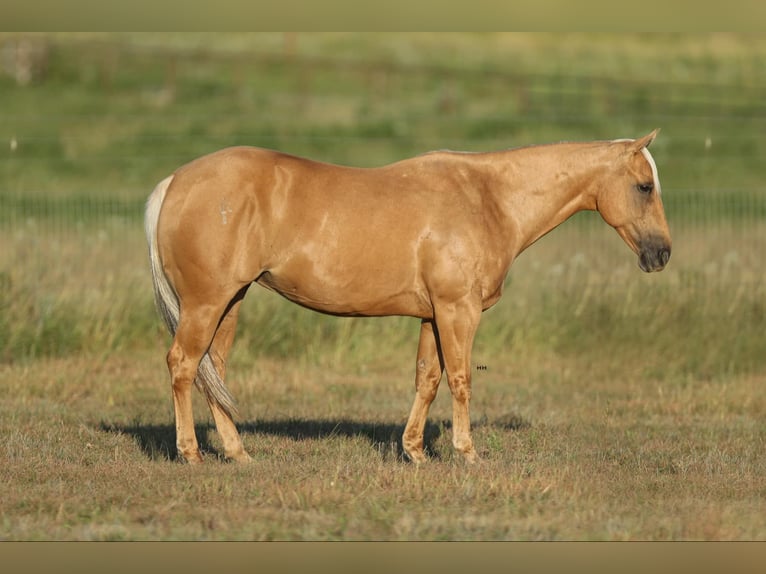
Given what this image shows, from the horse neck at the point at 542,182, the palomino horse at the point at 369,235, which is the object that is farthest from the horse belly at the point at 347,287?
the horse neck at the point at 542,182

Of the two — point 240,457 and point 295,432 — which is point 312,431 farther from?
point 240,457

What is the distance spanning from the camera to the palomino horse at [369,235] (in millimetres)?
8641

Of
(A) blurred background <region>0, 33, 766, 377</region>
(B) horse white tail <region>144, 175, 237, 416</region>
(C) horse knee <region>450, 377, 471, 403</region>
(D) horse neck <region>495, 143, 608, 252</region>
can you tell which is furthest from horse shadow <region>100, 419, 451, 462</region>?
(A) blurred background <region>0, 33, 766, 377</region>

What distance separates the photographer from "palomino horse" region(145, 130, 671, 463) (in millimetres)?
8641

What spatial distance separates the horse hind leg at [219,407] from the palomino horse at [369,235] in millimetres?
18

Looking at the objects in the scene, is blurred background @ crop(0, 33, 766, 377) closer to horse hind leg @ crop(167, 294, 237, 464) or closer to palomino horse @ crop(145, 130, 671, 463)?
palomino horse @ crop(145, 130, 671, 463)

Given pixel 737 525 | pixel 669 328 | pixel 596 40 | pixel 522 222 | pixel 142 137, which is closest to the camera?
pixel 737 525

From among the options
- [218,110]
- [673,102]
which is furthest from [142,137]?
[673,102]

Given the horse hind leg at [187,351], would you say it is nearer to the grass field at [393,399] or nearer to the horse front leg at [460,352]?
the grass field at [393,399]

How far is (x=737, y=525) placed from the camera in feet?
24.5

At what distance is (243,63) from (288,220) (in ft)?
90.5

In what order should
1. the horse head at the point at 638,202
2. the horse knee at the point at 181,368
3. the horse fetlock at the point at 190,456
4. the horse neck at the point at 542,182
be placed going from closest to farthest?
the horse knee at the point at 181,368
the horse fetlock at the point at 190,456
the horse head at the point at 638,202
the horse neck at the point at 542,182

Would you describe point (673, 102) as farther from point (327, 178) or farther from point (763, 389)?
point (327, 178)

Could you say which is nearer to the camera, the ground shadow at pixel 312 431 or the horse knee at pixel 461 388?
the horse knee at pixel 461 388
